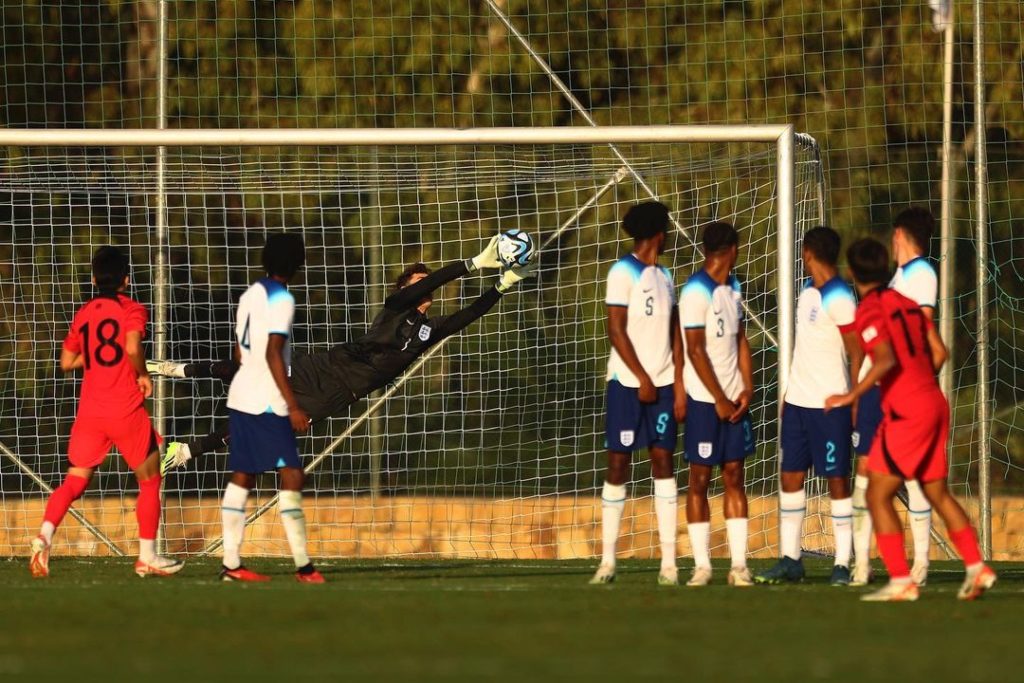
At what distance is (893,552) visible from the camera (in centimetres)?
833

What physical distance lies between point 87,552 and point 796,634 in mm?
9133

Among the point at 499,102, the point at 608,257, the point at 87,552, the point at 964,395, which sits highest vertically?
the point at 499,102

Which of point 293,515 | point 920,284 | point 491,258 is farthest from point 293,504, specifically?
point 920,284

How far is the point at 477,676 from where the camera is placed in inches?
235

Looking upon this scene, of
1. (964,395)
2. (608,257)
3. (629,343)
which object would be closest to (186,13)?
(608,257)

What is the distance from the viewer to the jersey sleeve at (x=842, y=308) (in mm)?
9219

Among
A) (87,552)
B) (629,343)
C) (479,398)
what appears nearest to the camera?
(629,343)

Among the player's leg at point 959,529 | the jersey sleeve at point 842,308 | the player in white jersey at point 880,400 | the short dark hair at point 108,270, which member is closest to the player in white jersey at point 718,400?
Answer: the jersey sleeve at point 842,308

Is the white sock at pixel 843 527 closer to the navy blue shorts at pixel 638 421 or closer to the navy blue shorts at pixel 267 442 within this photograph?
the navy blue shorts at pixel 638 421

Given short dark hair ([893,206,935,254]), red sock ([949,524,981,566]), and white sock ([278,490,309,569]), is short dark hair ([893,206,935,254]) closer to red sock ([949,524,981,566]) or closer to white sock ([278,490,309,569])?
red sock ([949,524,981,566])

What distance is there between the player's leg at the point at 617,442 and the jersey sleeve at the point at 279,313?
166 centimetres

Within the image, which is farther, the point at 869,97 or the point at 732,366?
the point at 869,97

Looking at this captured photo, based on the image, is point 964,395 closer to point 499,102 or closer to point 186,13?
point 499,102

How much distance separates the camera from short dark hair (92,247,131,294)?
9898mm
